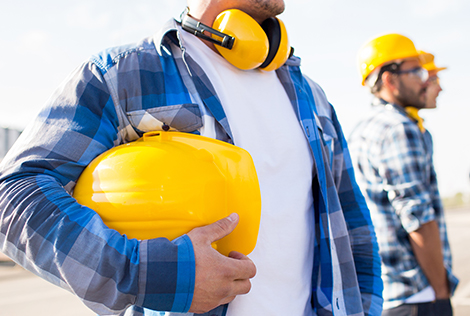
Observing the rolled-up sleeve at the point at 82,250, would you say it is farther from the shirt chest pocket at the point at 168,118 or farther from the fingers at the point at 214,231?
the shirt chest pocket at the point at 168,118

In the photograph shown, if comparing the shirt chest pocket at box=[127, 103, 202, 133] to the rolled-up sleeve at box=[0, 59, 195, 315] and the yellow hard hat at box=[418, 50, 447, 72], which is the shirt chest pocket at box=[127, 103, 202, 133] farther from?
the yellow hard hat at box=[418, 50, 447, 72]

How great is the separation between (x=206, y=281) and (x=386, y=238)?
2.00 m

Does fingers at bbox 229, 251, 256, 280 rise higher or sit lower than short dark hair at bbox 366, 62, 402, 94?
lower

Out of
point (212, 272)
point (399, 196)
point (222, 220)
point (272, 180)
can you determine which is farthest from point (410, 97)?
point (212, 272)

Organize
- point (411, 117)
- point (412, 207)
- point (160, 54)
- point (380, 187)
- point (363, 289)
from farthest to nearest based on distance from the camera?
point (411, 117) < point (380, 187) < point (412, 207) < point (363, 289) < point (160, 54)

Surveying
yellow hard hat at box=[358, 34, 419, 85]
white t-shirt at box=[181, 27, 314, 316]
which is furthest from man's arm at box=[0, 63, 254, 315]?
yellow hard hat at box=[358, 34, 419, 85]

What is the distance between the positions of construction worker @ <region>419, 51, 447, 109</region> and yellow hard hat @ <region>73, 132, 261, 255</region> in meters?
2.58

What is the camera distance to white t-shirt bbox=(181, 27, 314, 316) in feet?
4.67

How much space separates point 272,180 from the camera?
149 centimetres

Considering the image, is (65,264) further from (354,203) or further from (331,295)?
(354,203)

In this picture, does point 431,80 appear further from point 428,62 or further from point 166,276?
point 166,276

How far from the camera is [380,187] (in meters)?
2.71

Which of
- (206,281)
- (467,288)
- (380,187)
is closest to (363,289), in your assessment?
(206,281)

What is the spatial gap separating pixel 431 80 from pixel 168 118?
2.78m
